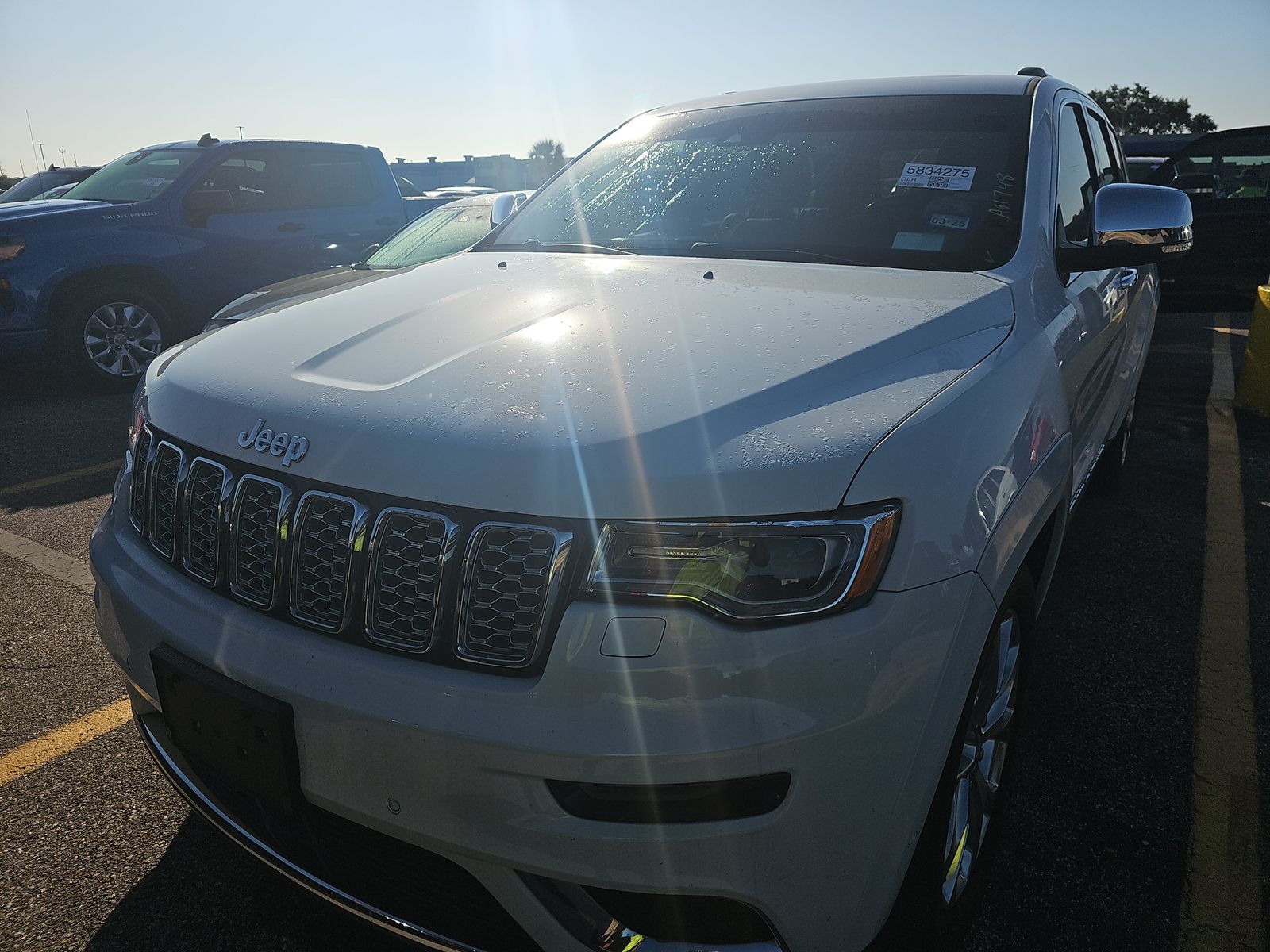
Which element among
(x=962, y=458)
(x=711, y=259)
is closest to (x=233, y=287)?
(x=711, y=259)

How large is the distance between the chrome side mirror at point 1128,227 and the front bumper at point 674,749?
144 cm

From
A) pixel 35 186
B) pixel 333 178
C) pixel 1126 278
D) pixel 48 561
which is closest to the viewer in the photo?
pixel 1126 278

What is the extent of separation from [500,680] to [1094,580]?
10.0 ft

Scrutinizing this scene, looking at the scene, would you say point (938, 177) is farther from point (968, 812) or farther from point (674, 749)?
point (674, 749)

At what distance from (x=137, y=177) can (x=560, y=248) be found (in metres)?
6.53

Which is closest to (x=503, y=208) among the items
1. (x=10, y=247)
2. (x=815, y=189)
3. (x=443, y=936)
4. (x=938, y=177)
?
(x=815, y=189)

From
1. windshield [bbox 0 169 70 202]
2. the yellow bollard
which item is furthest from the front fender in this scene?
windshield [bbox 0 169 70 202]

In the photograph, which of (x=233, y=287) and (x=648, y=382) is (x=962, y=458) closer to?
(x=648, y=382)

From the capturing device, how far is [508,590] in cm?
147

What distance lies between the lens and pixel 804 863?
1.42m

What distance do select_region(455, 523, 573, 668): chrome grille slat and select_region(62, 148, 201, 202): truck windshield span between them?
740cm

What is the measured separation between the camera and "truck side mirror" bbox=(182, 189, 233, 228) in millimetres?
7664

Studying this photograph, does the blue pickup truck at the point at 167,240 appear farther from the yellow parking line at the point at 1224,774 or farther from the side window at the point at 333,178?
the yellow parking line at the point at 1224,774

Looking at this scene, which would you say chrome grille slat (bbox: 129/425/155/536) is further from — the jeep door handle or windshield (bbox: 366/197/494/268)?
windshield (bbox: 366/197/494/268)
